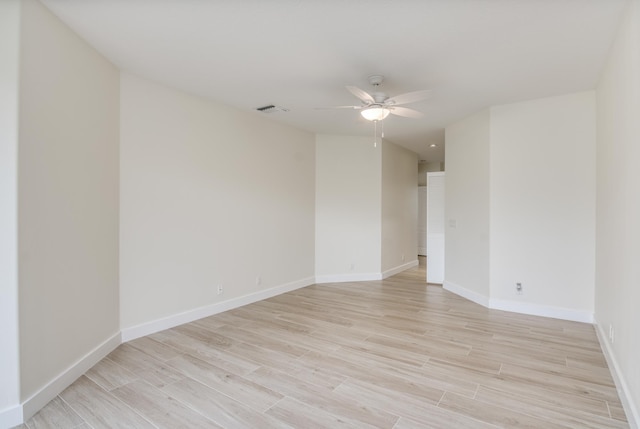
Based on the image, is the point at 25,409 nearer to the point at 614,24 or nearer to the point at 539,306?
the point at 614,24

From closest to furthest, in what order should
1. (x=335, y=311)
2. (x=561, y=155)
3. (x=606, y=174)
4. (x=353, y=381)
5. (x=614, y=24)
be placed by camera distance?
(x=614, y=24), (x=353, y=381), (x=606, y=174), (x=561, y=155), (x=335, y=311)

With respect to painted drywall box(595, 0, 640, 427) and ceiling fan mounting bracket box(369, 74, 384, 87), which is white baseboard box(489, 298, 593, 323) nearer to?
painted drywall box(595, 0, 640, 427)

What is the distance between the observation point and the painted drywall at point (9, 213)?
204 cm

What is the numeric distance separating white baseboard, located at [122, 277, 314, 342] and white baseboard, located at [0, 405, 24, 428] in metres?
1.28

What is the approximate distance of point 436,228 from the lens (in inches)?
240

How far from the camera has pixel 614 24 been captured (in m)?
2.44

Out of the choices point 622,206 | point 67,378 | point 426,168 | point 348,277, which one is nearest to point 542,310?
point 622,206

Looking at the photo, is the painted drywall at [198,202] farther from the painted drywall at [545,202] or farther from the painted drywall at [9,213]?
the painted drywall at [545,202]

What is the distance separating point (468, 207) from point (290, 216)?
9.16 feet

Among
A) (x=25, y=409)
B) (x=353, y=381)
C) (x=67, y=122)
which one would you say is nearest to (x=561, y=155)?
(x=353, y=381)

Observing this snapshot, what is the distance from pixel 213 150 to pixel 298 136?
1850 millimetres

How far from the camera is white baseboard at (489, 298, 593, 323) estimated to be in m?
3.99

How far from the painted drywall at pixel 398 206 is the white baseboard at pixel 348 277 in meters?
0.31

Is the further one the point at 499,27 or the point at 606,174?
the point at 606,174
